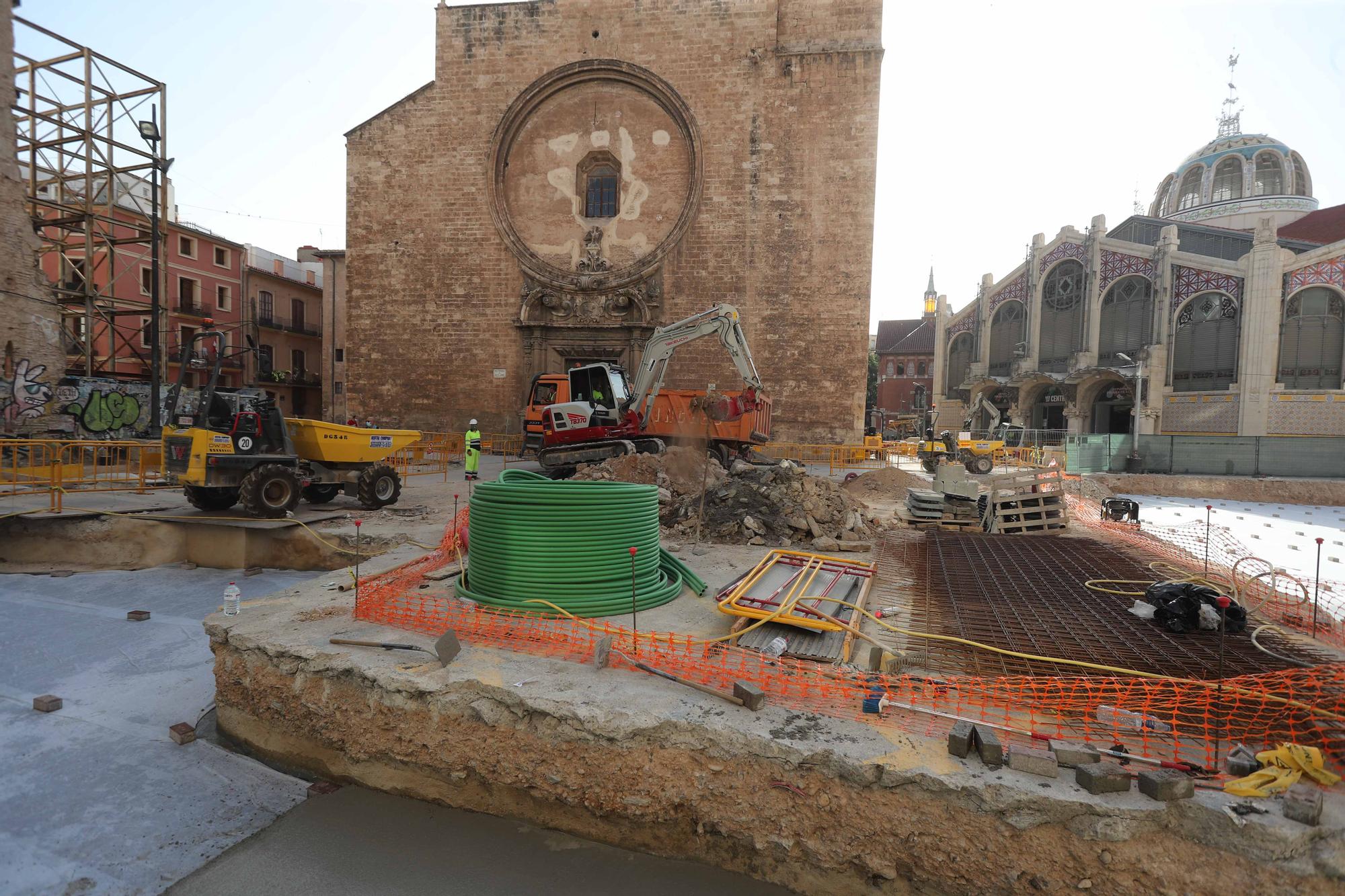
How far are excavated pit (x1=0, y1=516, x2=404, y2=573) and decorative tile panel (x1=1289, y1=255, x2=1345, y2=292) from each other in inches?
1311

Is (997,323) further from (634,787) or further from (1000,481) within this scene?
(634,787)

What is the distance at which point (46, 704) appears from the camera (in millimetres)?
4637

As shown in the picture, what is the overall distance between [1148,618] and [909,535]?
3.95m

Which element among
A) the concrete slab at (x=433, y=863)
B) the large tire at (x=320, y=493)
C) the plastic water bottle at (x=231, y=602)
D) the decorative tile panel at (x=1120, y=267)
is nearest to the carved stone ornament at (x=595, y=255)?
the large tire at (x=320, y=493)

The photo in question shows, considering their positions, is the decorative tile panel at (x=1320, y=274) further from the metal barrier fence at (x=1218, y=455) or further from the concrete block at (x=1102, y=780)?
the concrete block at (x=1102, y=780)

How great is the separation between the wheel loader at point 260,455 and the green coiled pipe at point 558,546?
17.3 ft

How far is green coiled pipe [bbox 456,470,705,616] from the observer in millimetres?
4727

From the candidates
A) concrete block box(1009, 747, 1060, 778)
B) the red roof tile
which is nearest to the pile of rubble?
concrete block box(1009, 747, 1060, 778)

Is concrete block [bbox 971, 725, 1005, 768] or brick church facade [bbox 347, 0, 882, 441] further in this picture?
brick church facade [bbox 347, 0, 882, 441]

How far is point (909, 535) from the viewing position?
28.7 feet

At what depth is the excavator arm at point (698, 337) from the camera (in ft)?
38.0

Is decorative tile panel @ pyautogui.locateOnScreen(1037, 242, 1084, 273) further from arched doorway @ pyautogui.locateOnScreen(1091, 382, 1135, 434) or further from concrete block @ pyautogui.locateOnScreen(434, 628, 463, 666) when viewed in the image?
concrete block @ pyautogui.locateOnScreen(434, 628, 463, 666)

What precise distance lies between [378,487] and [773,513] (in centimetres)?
611

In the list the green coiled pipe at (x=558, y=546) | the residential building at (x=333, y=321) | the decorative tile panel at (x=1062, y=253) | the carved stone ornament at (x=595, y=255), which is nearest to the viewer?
the green coiled pipe at (x=558, y=546)
